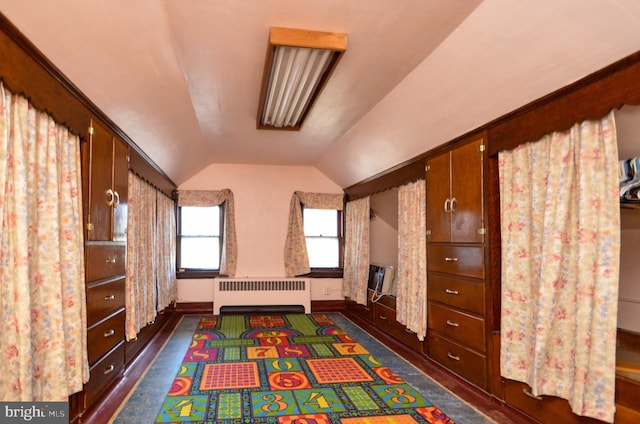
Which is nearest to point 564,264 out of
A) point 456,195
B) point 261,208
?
point 456,195

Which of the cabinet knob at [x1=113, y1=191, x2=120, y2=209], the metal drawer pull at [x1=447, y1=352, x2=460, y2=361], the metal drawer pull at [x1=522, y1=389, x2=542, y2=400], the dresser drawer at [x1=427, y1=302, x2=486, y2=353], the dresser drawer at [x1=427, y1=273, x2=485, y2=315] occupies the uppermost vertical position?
the cabinet knob at [x1=113, y1=191, x2=120, y2=209]

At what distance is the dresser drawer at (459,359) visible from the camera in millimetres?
3109

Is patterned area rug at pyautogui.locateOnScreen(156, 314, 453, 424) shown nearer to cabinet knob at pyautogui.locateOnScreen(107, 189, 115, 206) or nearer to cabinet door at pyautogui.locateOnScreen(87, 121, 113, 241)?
cabinet door at pyautogui.locateOnScreen(87, 121, 113, 241)

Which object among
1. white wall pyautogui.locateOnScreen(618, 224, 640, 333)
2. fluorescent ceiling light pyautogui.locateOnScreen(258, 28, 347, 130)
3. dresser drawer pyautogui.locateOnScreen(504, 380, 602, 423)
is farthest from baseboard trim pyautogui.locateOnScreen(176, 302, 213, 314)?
white wall pyautogui.locateOnScreen(618, 224, 640, 333)

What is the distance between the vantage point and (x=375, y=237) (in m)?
6.45

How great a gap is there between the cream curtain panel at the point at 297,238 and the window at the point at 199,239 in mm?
1187

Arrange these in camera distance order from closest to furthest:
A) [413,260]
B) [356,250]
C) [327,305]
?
1. [413,260]
2. [356,250]
3. [327,305]

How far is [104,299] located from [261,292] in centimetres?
365

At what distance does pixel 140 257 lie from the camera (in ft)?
13.5

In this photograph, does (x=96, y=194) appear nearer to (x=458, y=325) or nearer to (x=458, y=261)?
(x=458, y=261)

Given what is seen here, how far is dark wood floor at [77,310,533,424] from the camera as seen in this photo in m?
2.72

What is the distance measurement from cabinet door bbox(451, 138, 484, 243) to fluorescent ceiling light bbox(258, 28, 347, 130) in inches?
53.6

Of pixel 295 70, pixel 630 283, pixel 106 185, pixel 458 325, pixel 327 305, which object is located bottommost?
pixel 327 305

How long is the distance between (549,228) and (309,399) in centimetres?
210
